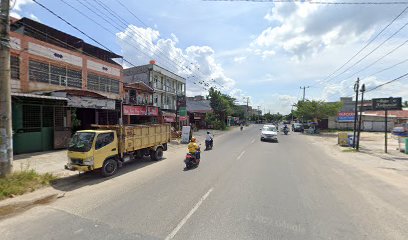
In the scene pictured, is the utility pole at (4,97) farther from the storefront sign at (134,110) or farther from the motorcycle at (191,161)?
the storefront sign at (134,110)

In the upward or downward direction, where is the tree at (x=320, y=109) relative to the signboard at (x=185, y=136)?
upward

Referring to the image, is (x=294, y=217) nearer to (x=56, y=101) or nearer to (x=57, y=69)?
(x=56, y=101)

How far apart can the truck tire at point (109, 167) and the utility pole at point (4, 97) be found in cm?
309

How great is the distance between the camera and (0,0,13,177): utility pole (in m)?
8.38

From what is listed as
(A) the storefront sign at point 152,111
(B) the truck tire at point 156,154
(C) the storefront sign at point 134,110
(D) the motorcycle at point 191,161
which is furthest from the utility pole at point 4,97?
(A) the storefront sign at point 152,111

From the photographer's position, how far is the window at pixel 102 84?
23891mm

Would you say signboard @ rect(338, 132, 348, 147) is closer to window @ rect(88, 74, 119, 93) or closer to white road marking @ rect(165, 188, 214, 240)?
white road marking @ rect(165, 188, 214, 240)

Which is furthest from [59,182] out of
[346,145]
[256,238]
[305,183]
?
[346,145]

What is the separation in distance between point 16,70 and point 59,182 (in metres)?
11.7

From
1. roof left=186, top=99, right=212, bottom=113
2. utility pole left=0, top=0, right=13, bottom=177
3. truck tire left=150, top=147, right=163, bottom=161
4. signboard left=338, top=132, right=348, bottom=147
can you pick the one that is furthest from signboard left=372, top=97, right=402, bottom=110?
roof left=186, top=99, right=212, bottom=113

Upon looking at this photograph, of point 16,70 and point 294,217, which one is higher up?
point 16,70

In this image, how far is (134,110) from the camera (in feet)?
90.6

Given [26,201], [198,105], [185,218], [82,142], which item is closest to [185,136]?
[82,142]

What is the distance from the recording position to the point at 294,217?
5.93 m
